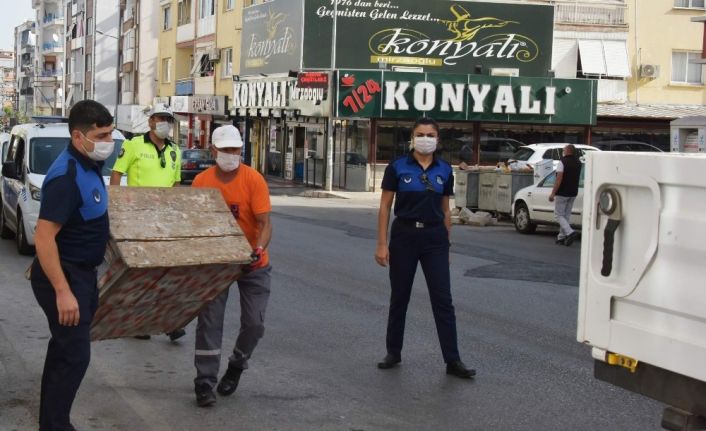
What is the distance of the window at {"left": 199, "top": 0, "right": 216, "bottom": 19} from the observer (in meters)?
53.6

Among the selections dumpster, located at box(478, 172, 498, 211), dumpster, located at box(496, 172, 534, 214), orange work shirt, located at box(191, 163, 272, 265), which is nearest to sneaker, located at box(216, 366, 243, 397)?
orange work shirt, located at box(191, 163, 272, 265)

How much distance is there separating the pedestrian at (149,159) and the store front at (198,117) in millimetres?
40641

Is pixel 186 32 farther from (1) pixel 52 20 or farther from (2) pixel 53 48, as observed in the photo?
(1) pixel 52 20

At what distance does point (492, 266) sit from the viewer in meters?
14.9

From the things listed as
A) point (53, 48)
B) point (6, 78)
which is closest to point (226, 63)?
point (53, 48)

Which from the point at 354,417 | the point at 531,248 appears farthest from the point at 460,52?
the point at 354,417

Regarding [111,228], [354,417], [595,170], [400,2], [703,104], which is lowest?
[354,417]

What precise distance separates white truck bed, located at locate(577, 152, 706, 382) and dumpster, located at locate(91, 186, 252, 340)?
2.42 m

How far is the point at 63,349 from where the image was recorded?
5305 millimetres

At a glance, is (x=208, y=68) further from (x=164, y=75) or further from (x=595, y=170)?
(x=595, y=170)

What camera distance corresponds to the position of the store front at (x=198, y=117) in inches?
1996

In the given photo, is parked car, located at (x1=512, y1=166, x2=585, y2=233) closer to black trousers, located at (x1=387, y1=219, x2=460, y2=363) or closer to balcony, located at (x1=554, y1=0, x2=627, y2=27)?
black trousers, located at (x1=387, y1=219, x2=460, y2=363)

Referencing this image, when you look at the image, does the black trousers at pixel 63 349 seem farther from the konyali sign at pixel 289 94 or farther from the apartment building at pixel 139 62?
the apartment building at pixel 139 62

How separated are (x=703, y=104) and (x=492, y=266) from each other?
28.3m
